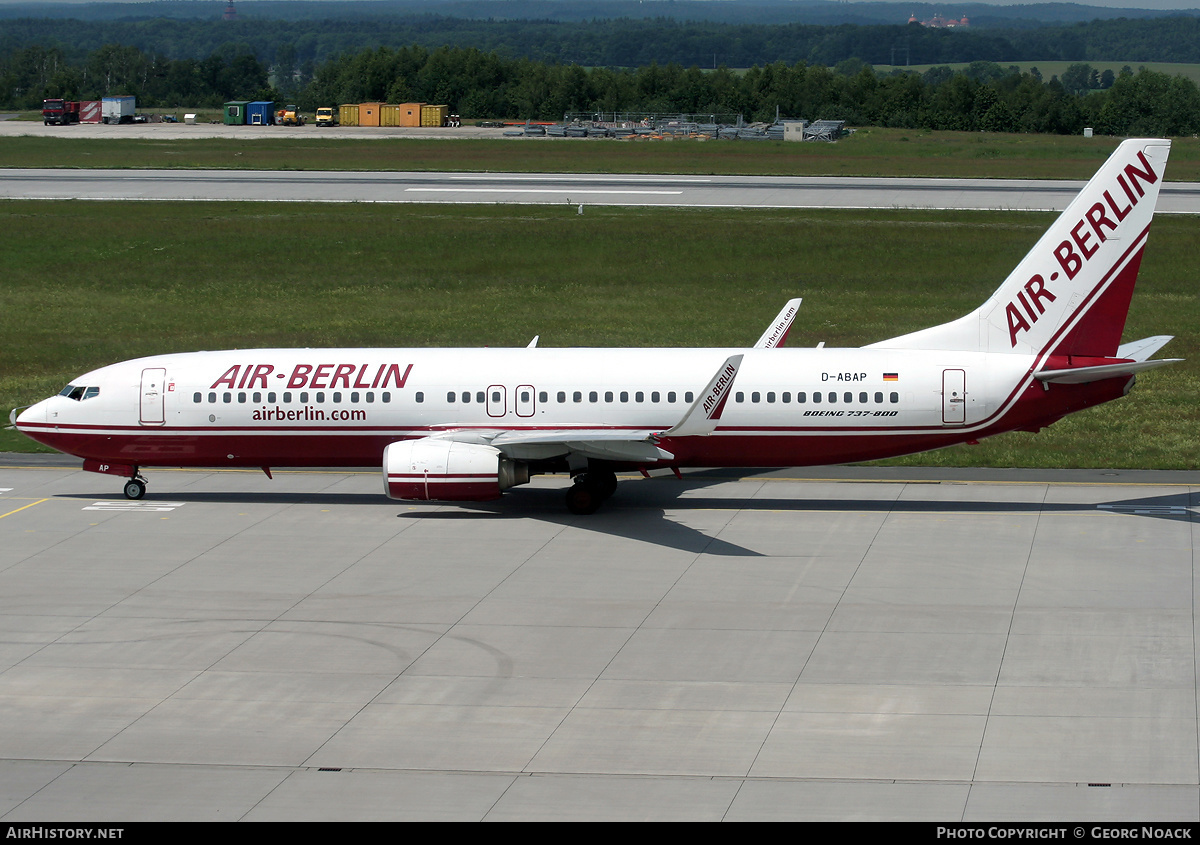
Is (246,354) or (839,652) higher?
(246,354)

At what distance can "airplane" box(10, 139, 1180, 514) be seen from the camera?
3356 cm

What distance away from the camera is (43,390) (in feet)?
162

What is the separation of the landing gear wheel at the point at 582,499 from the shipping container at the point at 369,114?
145 m

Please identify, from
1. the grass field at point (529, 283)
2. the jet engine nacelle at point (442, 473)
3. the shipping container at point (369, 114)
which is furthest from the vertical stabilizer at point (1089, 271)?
the shipping container at point (369, 114)

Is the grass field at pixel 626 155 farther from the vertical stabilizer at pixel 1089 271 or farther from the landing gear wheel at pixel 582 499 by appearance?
the landing gear wheel at pixel 582 499

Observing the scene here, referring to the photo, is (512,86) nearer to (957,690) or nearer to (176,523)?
(176,523)

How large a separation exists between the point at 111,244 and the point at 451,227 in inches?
741

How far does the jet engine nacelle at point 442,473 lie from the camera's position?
107 ft

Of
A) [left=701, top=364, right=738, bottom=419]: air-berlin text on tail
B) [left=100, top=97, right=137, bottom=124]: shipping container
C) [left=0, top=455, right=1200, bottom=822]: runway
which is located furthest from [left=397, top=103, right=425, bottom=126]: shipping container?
[left=701, top=364, right=738, bottom=419]: air-berlin text on tail

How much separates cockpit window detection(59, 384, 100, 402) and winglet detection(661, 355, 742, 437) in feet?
49.1

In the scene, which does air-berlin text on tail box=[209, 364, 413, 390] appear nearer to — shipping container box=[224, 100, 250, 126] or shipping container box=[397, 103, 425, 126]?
shipping container box=[397, 103, 425, 126]
